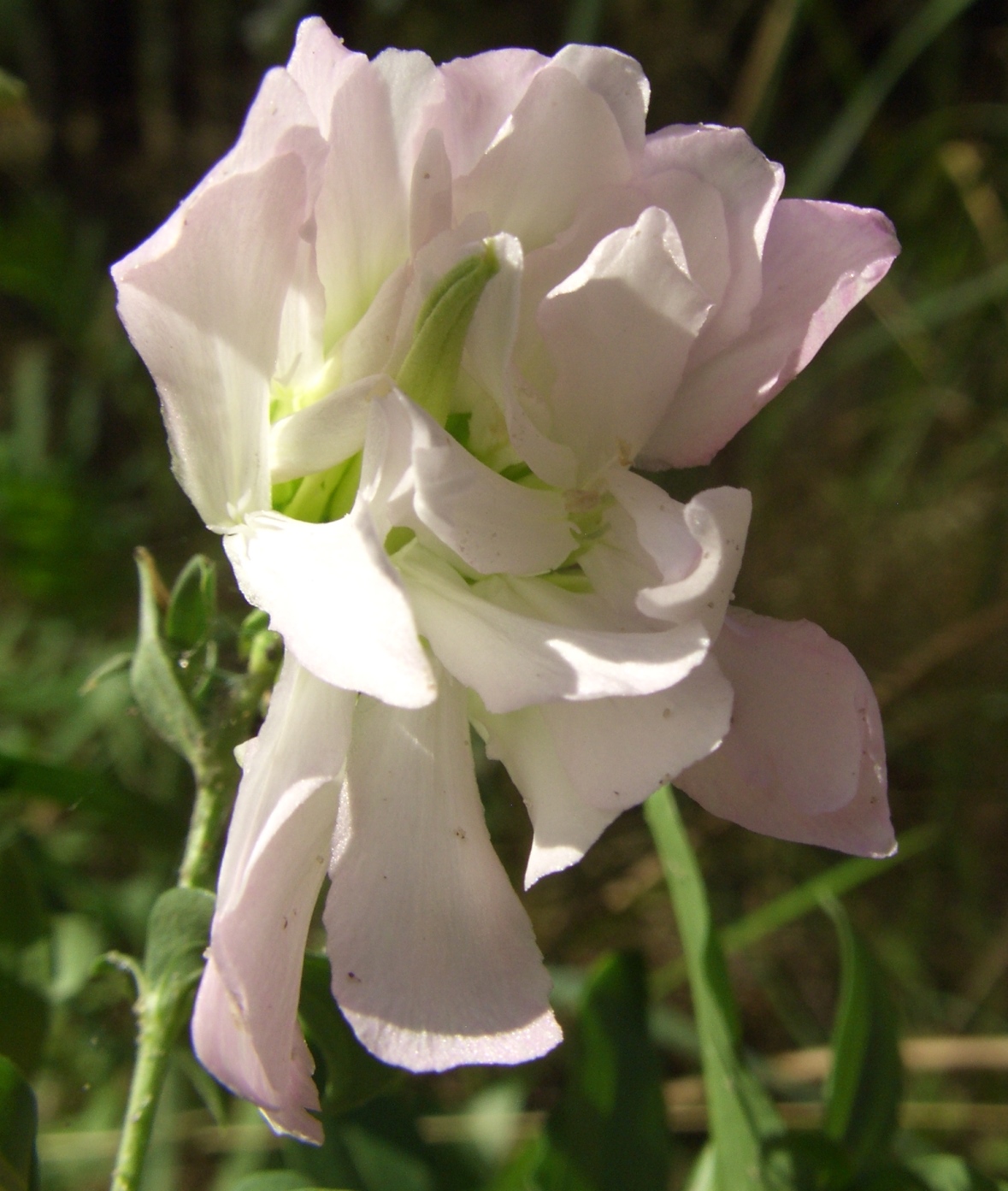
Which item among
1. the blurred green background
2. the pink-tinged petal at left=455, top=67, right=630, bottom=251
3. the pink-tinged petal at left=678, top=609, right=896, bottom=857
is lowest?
the blurred green background

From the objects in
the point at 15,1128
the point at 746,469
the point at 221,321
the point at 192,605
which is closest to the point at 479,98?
the point at 221,321

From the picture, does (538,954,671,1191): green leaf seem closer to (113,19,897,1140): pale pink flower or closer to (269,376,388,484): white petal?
(113,19,897,1140): pale pink flower

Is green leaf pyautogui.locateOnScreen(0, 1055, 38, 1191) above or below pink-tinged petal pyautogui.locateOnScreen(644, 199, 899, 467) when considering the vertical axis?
below

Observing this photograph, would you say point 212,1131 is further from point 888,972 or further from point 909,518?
point 909,518

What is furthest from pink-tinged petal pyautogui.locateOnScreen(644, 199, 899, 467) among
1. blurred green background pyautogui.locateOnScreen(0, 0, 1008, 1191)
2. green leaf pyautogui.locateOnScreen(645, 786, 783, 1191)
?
blurred green background pyautogui.locateOnScreen(0, 0, 1008, 1191)

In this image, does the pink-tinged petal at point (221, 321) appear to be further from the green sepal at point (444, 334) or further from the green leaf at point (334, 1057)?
the green leaf at point (334, 1057)

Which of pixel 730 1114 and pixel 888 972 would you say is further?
pixel 888 972

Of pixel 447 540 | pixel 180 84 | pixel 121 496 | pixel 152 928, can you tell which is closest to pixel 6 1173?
pixel 152 928

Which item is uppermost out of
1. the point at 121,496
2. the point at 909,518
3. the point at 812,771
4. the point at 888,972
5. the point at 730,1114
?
the point at 812,771

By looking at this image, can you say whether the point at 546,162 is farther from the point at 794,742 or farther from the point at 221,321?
the point at 794,742
